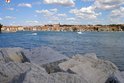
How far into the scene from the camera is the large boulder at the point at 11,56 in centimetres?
900

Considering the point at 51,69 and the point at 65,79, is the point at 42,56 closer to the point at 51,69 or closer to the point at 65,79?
the point at 51,69

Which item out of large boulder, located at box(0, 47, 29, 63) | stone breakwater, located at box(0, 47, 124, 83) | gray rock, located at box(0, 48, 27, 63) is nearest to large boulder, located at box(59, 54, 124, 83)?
stone breakwater, located at box(0, 47, 124, 83)

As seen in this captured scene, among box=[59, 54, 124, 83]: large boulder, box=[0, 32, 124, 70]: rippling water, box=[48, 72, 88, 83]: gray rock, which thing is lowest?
box=[0, 32, 124, 70]: rippling water

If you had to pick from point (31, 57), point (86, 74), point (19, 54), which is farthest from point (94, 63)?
point (19, 54)

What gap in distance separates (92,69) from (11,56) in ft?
8.57

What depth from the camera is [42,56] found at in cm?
909

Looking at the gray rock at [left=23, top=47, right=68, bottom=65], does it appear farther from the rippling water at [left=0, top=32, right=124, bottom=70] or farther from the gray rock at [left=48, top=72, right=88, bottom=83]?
the rippling water at [left=0, top=32, right=124, bottom=70]

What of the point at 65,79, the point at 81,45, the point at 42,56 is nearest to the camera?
the point at 65,79

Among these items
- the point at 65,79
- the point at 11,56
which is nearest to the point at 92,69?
the point at 65,79

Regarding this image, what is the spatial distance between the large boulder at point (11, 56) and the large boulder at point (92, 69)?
63.9 inches

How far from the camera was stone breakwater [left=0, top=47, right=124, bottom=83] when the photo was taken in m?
5.79

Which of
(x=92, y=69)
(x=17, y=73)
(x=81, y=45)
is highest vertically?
(x=17, y=73)

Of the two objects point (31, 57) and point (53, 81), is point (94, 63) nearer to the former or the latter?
point (31, 57)

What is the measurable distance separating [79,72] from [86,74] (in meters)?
0.19
